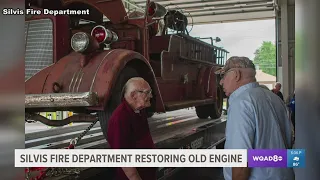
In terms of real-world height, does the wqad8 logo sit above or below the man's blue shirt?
below

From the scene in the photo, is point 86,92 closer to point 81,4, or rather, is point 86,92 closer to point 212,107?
point 81,4

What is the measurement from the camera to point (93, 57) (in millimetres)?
2279

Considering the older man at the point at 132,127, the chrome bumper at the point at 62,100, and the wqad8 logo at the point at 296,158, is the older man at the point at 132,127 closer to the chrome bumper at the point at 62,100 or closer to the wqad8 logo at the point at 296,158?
the chrome bumper at the point at 62,100

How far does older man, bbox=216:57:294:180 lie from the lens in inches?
54.4

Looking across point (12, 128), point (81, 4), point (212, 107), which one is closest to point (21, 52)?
point (12, 128)

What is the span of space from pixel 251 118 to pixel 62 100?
1052 mm

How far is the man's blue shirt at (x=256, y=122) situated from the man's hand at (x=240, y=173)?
41mm

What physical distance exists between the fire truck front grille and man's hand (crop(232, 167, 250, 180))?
140 centimetres

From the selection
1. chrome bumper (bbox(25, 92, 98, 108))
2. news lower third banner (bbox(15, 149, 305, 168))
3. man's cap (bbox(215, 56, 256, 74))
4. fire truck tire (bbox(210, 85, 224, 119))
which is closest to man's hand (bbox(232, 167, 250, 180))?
news lower third banner (bbox(15, 149, 305, 168))

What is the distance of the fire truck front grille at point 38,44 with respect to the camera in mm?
2355

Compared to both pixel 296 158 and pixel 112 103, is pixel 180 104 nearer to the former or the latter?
pixel 112 103

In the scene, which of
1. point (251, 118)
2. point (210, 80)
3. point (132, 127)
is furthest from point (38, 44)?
point (210, 80)

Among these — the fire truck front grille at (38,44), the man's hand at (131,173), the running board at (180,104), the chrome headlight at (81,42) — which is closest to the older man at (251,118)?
the man's hand at (131,173)

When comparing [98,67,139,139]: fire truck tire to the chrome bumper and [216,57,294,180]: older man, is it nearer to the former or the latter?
the chrome bumper
